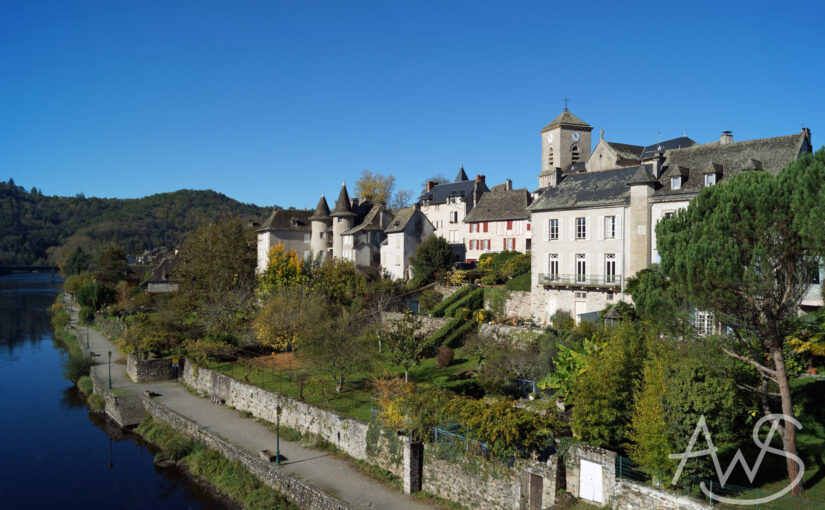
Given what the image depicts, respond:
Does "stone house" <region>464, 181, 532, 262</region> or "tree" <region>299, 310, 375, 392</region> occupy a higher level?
"stone house" <region>464, 181, 532, 262</region>

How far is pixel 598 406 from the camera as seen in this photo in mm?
14773

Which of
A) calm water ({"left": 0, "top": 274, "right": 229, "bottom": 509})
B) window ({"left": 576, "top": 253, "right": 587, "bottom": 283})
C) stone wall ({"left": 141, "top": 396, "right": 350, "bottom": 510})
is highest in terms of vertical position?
window ({"left": 576, "top": 253, "right": 587, "bottom": 283})

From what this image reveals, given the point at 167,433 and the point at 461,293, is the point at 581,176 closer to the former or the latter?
the point at 461,293

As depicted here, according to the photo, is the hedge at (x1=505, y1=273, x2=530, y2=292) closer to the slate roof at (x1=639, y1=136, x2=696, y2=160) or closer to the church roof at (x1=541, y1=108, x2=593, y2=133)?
the slate roof at (x1=639, y1=136, x2=696, y2=160)

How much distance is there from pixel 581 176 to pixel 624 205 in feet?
17.4

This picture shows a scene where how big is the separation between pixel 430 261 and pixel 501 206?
10.5m

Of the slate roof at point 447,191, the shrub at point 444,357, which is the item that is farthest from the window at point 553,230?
the slate roof at point 447,191

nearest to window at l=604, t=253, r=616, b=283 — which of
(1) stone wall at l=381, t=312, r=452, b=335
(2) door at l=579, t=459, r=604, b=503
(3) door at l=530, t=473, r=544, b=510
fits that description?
(1) stone wall at l=381, t=312, r=452, b=335

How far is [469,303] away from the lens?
36.0m

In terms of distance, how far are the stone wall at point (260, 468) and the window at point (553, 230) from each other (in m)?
21.7

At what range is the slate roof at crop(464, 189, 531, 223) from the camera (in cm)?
4891

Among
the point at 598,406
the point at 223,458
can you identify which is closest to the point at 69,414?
the point at 223,458

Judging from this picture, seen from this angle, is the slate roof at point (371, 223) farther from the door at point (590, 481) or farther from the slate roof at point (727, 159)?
the door at point (590, 481)

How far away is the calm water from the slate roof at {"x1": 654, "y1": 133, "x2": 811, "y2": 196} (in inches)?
1069
